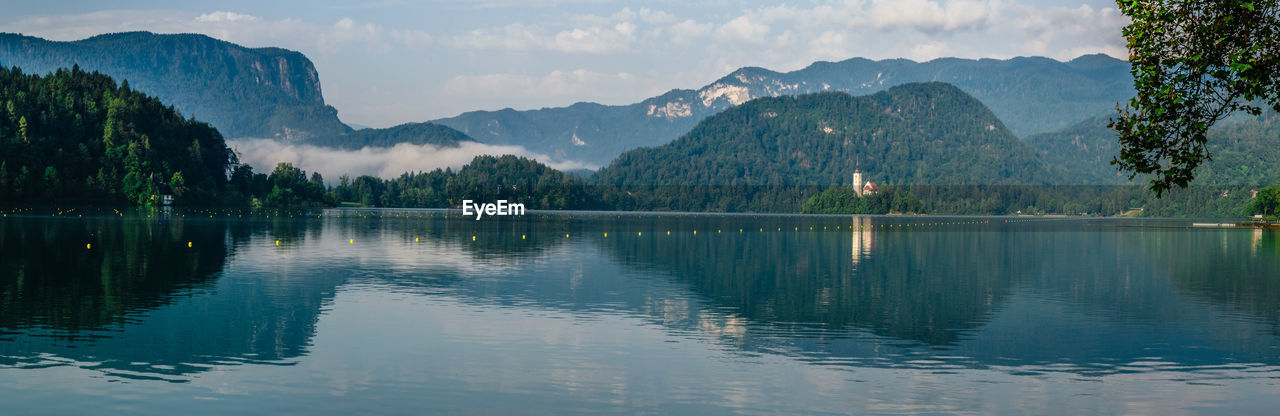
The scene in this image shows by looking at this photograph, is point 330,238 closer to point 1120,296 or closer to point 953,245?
point 953,245

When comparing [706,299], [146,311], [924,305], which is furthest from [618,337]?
[146,311]

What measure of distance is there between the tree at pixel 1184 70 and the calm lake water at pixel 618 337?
6.71 m

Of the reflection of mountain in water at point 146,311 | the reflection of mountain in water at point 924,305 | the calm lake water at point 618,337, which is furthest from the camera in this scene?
the reflection of mountain in water at point 924,305

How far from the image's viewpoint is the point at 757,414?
2377cm

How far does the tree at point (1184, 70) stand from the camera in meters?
26.9

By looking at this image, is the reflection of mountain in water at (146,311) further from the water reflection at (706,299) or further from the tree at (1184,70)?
the tree at (1184,70)

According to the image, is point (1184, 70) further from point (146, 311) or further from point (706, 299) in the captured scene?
point (146, 311)

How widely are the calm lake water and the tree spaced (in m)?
6.71

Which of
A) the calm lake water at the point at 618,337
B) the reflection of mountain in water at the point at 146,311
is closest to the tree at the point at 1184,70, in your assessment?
the calm lake water at the point at 618,337

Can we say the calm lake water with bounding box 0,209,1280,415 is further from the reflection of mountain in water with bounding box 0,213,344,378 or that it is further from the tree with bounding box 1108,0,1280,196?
the tree with bounding box 1108,0,1280,196

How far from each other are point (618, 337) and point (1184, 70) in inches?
775

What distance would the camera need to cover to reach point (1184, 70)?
2781cm

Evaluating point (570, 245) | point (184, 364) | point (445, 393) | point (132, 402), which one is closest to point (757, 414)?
point (445, 393)

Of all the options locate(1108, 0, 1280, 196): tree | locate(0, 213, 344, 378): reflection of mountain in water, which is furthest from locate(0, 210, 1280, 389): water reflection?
locate(1108, 0, 1280, 196): tree
